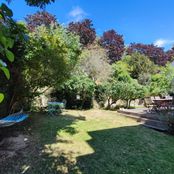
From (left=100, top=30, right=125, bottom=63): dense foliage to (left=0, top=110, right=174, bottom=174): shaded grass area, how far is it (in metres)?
21.2

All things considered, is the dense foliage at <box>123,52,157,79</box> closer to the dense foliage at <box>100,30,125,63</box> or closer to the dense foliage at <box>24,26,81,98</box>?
the dense foliage at <box>100,30,125,63</box>

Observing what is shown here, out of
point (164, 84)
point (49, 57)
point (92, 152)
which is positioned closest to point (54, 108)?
point (49, 57)

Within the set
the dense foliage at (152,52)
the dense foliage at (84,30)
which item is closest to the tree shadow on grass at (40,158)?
the dense foliage at (84,30)

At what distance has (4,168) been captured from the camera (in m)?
4.35

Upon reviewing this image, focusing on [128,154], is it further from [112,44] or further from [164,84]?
[112,44]

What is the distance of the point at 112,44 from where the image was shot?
2844 centimetres

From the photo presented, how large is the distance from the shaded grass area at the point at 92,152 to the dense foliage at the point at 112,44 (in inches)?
836

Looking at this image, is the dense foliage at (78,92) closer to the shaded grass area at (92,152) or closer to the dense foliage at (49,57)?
the dense foliage at (49,57)

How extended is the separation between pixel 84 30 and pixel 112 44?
4694 millimetres

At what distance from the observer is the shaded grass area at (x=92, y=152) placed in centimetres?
446

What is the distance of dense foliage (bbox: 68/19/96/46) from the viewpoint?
2614cm

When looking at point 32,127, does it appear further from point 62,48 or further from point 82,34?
point 82,34

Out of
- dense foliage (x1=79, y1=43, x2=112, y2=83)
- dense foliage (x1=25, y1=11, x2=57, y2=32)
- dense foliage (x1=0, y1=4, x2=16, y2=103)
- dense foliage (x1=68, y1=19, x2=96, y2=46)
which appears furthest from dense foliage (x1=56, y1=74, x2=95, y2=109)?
dense foliage (x1=25, y1=11, x2=57, y2=32)

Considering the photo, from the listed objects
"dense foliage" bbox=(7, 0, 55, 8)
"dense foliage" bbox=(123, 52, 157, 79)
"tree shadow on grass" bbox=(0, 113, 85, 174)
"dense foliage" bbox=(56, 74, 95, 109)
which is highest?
"dense foliage" bbox=(123, 52, 157, 79)
